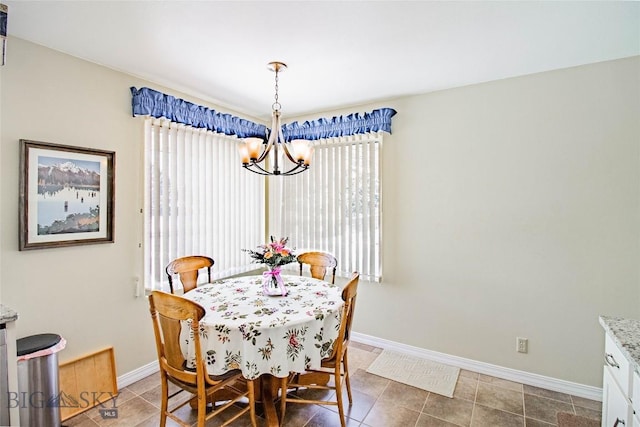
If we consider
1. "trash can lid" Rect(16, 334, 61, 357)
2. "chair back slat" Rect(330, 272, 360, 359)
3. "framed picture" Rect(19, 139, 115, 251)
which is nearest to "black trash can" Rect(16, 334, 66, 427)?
"trash can lid" Rect(16, 334, 61, 357)

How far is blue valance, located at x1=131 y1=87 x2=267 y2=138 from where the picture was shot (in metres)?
2.55

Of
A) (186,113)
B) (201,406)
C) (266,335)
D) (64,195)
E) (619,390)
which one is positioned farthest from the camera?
(186,113)

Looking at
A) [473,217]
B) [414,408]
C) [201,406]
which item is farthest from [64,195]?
[473,217]

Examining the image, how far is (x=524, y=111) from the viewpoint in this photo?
256 centimetres

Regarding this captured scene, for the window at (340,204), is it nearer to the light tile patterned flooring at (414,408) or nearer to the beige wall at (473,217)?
the beige wall at (473,217)

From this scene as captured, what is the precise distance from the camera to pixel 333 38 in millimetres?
2029

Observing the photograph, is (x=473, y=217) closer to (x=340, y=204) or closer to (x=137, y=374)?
(x=340, y=204)

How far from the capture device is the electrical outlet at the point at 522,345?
8.45 feet

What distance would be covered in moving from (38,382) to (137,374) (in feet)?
2.73

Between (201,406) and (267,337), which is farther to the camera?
(267,337)

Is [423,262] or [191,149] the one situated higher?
[191,149]

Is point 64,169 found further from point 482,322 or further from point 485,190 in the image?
point 482,322

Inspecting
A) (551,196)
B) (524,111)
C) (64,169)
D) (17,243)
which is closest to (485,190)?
A: (551,196)

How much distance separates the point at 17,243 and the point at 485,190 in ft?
11.6
